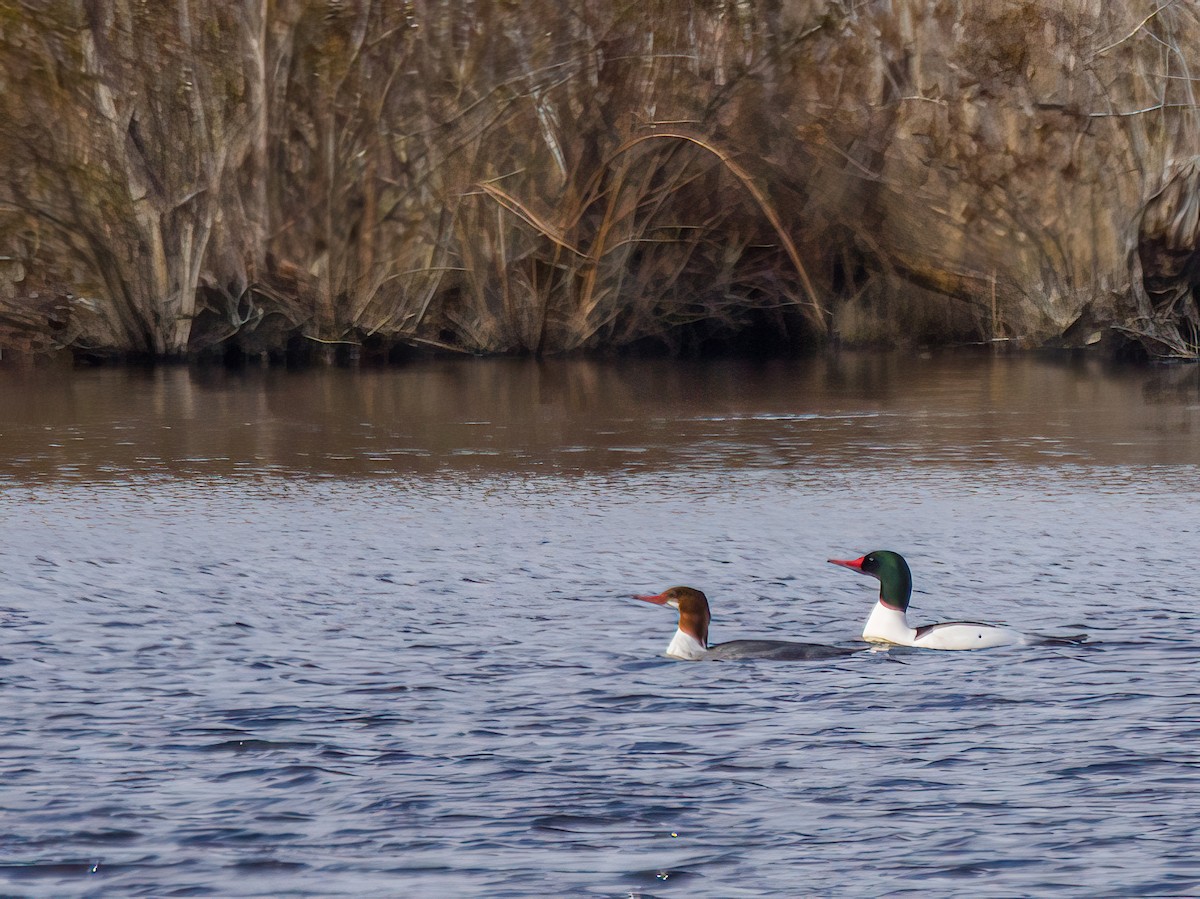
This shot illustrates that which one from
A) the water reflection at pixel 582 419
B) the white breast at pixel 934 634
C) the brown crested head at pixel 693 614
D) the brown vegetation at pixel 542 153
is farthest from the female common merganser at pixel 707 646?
the brown vegetation at pixel 542 153

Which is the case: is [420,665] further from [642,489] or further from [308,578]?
[642,489]

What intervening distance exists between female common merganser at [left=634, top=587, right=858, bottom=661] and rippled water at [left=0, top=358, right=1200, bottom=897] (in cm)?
8

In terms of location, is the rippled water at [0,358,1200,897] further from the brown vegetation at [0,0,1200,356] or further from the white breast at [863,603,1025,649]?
the brown vegetation at [0,0,1200,356]

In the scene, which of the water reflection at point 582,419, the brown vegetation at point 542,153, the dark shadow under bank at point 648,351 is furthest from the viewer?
the dark shadow under bank at point 648,351

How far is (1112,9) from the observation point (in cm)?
2880

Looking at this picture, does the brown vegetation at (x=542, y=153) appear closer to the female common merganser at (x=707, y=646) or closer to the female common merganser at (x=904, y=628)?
the female common merganser at (x=904, y=628)

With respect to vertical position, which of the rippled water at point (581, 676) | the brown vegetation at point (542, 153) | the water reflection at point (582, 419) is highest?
the brown vegetation at point (542, 153)

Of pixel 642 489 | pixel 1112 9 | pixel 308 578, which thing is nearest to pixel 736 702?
pixel 308 578

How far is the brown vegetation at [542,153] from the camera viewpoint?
95.8 ft

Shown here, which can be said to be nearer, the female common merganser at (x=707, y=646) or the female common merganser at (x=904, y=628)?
the female common merganser at (x=707, y=646)

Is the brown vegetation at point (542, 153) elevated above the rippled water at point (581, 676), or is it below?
above

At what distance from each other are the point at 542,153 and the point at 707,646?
23291mm

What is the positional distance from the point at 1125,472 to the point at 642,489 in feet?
10.7

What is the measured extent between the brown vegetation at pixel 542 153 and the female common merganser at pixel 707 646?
68.2 ft
